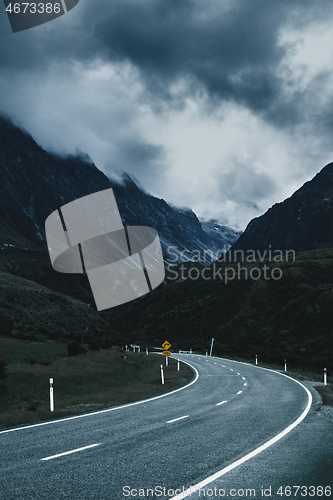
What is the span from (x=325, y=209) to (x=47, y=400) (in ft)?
644

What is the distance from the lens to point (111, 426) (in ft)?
32.7

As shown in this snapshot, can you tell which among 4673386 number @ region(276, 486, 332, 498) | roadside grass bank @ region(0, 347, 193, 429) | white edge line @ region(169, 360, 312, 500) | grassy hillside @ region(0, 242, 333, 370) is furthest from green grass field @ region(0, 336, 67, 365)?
4673386 number @ region(276, 486, 332, 498)

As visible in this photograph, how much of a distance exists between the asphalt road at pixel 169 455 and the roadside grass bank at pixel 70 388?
7.46 ft

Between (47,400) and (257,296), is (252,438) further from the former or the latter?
(257,296)

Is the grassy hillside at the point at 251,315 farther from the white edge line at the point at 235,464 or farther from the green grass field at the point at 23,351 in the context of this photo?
the white edge line at the point at 235,464

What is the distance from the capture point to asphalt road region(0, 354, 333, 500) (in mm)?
5199

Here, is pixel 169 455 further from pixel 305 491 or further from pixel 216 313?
pixel 216 313

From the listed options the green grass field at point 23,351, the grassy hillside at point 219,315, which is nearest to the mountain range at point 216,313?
the grassy hillside at point 219,315

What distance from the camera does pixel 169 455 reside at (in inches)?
273

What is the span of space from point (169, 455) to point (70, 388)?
60.7 feet

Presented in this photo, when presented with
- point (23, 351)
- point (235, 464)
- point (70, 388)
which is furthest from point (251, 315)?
point (235, 464)

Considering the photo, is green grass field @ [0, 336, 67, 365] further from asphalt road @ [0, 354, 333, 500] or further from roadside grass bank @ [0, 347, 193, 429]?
asphalt road @ [0, 354, 333, 500]

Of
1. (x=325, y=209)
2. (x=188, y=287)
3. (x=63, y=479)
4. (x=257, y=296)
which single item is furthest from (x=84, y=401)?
(x=325, y=209)

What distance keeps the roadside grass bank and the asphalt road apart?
2.27m
